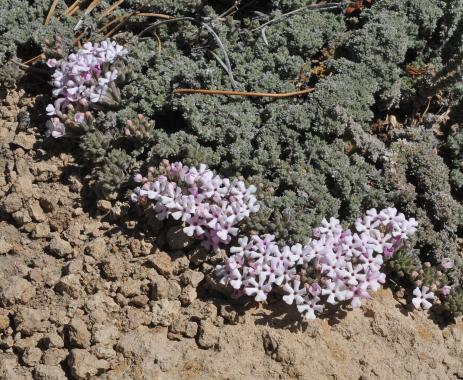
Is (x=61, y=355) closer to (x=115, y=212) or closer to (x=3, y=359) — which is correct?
(x=3, y=359)

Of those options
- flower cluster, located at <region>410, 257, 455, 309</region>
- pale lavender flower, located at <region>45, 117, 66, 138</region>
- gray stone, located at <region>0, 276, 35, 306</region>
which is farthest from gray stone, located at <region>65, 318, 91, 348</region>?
flower cluster, located at <region>410, 257, 455, 309</region>

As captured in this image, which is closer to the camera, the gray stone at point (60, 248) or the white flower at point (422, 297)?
the white flower at point (422, 297)

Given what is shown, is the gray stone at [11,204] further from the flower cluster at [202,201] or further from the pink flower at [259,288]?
the pink flower at [259,288]

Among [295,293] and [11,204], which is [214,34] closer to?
[11,204]

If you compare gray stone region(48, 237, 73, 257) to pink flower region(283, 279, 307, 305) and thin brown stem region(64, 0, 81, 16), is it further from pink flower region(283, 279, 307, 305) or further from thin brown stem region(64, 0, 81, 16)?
thin brown stem region(64, 0, 81, 16)

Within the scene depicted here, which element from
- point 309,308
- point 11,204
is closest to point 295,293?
point 309,308

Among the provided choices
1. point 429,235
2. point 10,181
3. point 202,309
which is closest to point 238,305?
point 202,309

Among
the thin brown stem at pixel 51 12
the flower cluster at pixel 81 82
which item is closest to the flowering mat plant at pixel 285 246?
the flower cluster at pixel 81 82
